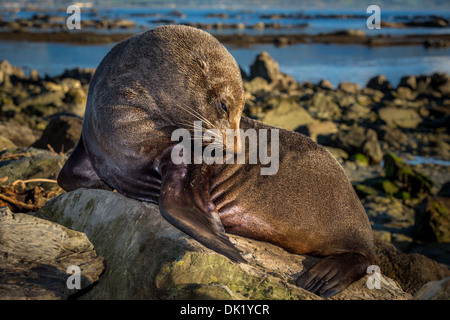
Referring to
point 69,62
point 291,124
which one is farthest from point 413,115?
point 69,62

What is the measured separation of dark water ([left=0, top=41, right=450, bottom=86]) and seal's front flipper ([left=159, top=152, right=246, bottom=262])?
20.4m

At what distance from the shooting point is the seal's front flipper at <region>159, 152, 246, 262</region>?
3146mm

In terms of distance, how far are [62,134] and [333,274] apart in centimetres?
632

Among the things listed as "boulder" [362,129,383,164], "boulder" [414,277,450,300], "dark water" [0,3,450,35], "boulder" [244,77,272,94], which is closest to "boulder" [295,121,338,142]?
"boulder" [362,129,383,164]

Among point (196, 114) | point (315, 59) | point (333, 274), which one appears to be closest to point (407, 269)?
point (333, 274)

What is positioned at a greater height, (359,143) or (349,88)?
(349,88)

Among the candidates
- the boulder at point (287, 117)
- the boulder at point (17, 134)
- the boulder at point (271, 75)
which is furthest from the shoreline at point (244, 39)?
the boulder at point (17, 134)

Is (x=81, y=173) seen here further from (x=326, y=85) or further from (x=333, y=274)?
(x=326, y=85)

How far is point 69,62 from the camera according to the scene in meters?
28.9

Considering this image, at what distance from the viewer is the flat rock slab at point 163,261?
2.86m

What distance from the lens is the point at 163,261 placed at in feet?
9.68

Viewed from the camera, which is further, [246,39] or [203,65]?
[246,39]

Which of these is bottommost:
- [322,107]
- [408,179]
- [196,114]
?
[408,179]

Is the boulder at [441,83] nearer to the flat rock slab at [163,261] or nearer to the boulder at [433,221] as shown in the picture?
the boulder at [433,221]
